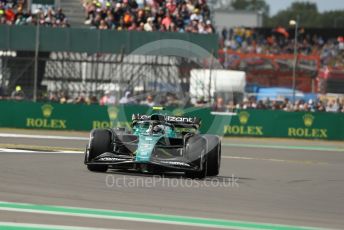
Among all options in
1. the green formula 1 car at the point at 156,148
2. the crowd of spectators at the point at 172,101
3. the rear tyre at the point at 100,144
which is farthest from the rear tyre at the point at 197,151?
the crowd of spectators at the point at 172,101

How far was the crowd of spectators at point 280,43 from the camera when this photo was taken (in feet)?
173

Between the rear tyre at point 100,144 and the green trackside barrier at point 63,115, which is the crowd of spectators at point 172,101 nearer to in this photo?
the green trackside barrier at point 63,115

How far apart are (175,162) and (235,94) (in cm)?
2209

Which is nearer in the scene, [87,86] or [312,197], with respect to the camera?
[312,197]

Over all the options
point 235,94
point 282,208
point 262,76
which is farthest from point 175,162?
point 262,76

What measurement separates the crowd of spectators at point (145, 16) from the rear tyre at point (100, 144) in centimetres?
2070

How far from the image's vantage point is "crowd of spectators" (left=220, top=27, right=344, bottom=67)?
5288 cm

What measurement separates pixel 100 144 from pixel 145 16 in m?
22.1

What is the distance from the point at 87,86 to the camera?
34.6m

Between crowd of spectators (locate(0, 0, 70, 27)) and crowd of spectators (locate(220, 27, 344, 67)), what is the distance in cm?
1807

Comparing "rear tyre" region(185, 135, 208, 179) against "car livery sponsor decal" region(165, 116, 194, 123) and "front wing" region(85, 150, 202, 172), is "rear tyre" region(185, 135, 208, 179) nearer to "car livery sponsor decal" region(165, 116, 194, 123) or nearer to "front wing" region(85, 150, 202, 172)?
"front wing" region(85, 150, 202, 172)

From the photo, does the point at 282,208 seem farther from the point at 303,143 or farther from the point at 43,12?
the point at 43,12

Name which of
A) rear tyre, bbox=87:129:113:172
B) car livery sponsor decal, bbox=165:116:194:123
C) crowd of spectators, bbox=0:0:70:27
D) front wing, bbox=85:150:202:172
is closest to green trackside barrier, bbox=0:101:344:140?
crowd of spectators, bbox=0:0:70:27
